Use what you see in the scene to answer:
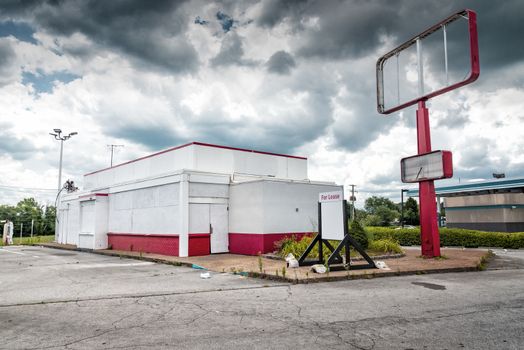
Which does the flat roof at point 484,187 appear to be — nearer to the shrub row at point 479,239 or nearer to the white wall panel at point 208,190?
the shrub row at point 479,239

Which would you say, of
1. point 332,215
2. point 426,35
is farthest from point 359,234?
point 426,35

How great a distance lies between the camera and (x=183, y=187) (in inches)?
706

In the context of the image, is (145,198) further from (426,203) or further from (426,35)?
(426,35)

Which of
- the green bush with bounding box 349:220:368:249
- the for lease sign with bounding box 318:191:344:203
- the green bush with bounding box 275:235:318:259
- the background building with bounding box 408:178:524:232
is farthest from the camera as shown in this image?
the background building with bounding box 408:178:524:232

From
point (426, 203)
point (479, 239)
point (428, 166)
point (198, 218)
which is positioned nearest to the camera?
point (428, 166)

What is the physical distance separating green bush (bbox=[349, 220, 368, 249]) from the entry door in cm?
617

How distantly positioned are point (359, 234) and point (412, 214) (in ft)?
229

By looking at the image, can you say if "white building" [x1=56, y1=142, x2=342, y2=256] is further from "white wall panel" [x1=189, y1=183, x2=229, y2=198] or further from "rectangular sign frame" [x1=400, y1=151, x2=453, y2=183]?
"rectangular sign frame" [x1=400, y1=151, x2=453, y2=183]

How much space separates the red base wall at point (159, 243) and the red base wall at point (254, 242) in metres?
1.29

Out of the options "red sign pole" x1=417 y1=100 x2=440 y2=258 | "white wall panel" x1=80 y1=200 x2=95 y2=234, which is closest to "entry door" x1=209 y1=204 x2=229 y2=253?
"red sign pole" x1=417 y1=100 x2=440 y2=258

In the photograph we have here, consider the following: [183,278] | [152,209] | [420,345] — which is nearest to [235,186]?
[152,209]

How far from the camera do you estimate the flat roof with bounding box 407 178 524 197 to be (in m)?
32.5

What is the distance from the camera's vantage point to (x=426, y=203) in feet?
49.5

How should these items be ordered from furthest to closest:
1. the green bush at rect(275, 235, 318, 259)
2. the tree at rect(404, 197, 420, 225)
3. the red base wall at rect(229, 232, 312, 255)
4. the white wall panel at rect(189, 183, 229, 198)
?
1. the tree at rect(404, 197, 420, 225)
2. the white wall panel at rect(189, 183, 229, 198)
3. the red base wall at rect(229, 232, 312, 255)
4. the green bush at rect(275, 235, 318, 259)
